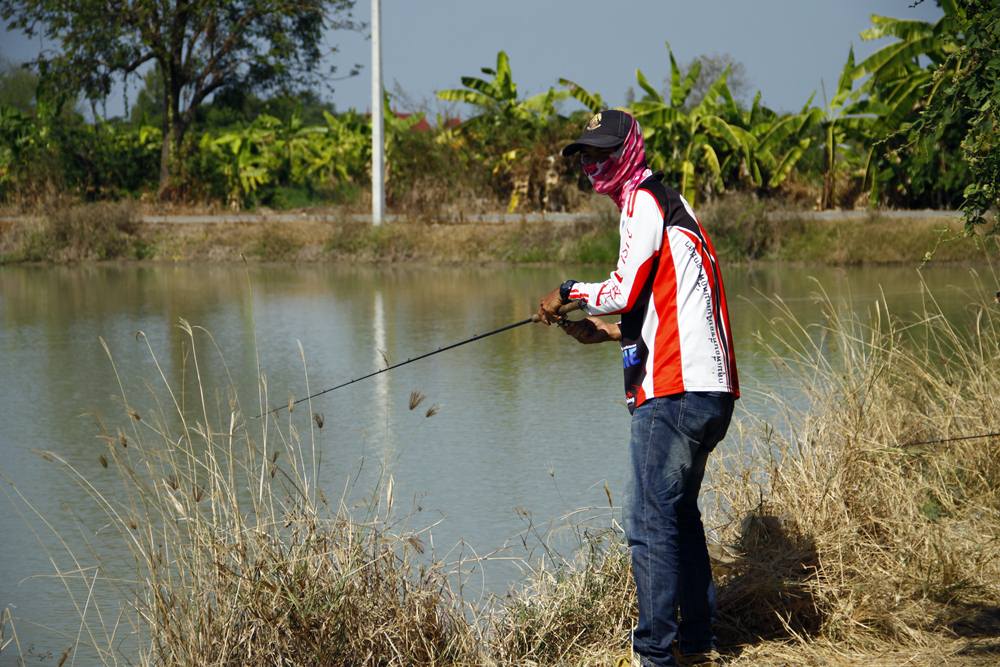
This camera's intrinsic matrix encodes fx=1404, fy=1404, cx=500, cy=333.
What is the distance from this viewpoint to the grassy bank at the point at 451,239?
67.2ft

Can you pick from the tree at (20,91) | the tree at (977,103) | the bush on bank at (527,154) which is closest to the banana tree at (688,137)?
the bush on bank at (527,154)

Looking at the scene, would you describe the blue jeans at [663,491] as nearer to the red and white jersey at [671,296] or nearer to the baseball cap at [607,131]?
the red and white jersey at [671,296]

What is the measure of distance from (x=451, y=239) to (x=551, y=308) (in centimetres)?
1854

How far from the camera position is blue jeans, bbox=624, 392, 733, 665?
3932mm

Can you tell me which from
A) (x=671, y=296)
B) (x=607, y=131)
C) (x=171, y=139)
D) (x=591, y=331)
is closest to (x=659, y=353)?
(x=671, y=296)

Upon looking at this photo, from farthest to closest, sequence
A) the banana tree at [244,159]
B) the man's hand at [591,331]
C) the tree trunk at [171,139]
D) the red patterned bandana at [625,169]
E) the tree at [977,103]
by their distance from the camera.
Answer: the tree trunk at [171,139], the banana tree at [244,159], the tree at [977,103], the man's hand at [591,331], the red patterned bandana at [625,169]

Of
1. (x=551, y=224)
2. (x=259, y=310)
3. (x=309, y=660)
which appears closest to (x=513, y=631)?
(x=309, y=660)

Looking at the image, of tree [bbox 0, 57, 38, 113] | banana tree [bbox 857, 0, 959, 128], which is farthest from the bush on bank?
tree [bbox 0, 57, 38, 113]

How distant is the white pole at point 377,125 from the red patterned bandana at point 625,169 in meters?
19.9

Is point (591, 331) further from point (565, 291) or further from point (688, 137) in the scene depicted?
point (688, 137)

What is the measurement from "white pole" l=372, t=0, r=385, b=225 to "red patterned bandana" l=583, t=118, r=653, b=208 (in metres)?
19.9

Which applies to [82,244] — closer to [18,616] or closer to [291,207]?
[291,207]

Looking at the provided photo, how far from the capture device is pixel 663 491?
13.0 ft

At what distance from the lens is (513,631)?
4379mm
